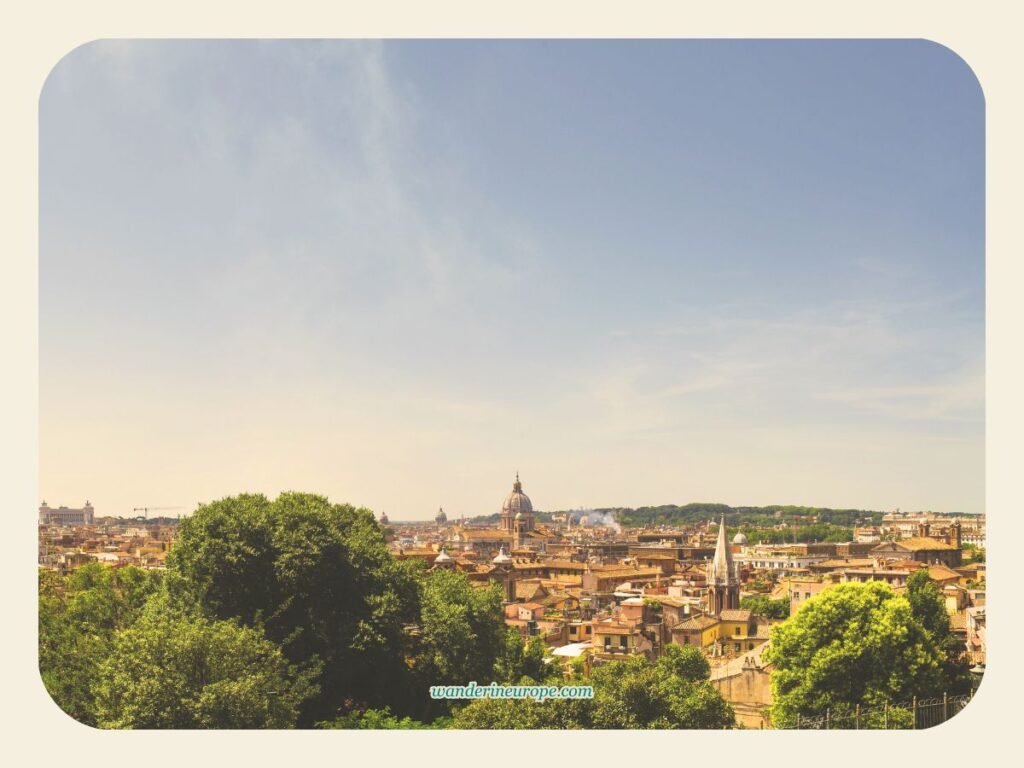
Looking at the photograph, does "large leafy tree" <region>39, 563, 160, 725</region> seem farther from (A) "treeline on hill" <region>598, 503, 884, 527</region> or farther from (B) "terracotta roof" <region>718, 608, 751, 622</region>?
(B) "terracotta roof" <region>718, 608, 751, 622</region>

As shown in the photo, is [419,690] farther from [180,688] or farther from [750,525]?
[750,525]

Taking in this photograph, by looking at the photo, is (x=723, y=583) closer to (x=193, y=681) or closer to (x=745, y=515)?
(x=745, y=515)

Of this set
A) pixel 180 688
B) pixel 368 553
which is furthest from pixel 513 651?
pixel 180 688

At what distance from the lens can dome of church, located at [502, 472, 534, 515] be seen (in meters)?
8.45

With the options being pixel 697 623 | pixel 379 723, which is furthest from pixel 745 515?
pixel 379 723

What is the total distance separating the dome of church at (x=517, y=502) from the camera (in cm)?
845

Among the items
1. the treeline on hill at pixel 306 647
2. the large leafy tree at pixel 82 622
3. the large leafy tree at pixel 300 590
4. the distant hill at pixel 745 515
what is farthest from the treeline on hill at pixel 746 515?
the large leafy tree at pixel 82 622

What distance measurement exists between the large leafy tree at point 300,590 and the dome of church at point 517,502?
5.02ft

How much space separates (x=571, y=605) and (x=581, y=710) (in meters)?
8.34

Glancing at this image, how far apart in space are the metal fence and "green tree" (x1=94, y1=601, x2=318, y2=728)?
4266 mm

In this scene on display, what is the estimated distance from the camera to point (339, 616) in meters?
8.42

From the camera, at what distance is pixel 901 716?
7.12 m

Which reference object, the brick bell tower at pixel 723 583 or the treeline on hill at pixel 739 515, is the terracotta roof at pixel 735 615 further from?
the treeline on hill at pixel 739 515

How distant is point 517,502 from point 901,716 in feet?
14.2
